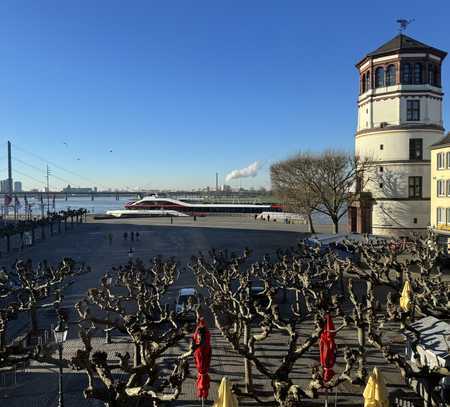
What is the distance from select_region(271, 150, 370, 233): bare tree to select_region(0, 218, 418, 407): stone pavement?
5.29m

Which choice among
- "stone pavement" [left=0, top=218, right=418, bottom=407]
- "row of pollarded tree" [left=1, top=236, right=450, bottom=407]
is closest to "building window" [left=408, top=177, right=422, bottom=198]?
"stone pavement" [left=0, top=218, right=418, bottom=407]

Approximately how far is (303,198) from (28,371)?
43.7 metres

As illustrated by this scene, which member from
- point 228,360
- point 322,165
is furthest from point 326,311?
point 322,165

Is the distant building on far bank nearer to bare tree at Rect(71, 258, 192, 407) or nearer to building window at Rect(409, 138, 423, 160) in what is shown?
building window at Rect(409, 138, 423, 160)

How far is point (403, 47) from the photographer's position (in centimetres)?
4519

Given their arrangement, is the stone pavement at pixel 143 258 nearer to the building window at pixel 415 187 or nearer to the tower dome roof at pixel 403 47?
the building window at pixel 415 187

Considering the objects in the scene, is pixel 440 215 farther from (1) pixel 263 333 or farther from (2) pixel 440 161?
(1) pixel 263 333

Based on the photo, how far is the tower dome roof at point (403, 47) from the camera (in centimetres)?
4506

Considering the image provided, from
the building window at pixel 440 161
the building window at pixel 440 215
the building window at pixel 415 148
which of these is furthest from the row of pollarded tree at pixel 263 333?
the building window at pixel 415 148

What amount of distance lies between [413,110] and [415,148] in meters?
3.81

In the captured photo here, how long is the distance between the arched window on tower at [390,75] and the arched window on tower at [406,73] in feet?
3.08

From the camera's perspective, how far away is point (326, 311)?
50.2ft

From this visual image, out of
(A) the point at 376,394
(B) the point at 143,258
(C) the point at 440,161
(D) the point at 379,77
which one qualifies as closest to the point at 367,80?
(D) the point at 379,77

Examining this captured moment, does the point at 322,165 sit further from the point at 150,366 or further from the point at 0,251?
the point at 150,366
